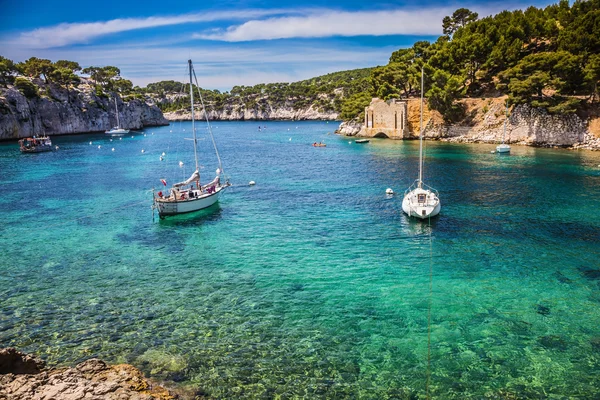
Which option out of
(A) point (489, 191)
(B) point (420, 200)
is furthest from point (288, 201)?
(A) point (489, 191)

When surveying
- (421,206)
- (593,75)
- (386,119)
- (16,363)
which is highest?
(593,75)

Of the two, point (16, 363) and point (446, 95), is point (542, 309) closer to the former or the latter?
point (16, 363)

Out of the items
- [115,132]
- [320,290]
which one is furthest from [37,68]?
[320,290]

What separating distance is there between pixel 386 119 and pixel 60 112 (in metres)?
90.8

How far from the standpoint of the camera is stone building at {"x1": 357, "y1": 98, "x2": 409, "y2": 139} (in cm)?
9012

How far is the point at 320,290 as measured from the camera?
65.8 feet

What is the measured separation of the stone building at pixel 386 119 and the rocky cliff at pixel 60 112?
279ft

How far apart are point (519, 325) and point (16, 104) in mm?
115266

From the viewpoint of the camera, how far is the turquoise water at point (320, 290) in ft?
45.3

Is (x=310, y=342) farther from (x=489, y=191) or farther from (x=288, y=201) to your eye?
(x=489, y=191)

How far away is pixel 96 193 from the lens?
43.1 meters

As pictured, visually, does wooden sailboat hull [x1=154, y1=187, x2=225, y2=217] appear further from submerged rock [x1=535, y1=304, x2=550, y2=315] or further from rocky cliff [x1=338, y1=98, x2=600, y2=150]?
rocky cliff [x1=338, y1=98, x2=600, y2=150]

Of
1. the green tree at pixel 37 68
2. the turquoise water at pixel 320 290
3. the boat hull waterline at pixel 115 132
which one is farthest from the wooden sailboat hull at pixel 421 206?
the green tree at pixel 37 68

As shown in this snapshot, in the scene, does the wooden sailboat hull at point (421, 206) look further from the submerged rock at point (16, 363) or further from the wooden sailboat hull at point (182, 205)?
the submerged rock at point (16, 363)
